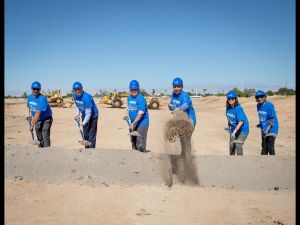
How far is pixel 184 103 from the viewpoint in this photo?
5.93 meters

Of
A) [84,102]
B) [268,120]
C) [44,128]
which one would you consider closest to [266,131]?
[268,120]

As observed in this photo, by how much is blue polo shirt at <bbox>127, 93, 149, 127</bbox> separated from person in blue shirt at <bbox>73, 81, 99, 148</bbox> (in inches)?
34.4

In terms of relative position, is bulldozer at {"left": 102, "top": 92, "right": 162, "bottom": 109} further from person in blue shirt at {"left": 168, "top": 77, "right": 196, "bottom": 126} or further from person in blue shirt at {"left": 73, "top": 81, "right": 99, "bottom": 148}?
person in blue shirt at {"left": 168, "top": 77, "right": 196, "bottom": 126}

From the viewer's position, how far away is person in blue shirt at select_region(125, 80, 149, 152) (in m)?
6.29

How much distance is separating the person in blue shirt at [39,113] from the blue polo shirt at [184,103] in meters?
2.74

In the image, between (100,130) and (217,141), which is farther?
(100,130)

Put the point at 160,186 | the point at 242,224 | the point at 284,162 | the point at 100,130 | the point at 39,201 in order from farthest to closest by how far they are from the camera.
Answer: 1. the point at 100,130
2. the point at 284,162
3. the point at 160,186
4. the point at 39,201
5. the point at 242,224

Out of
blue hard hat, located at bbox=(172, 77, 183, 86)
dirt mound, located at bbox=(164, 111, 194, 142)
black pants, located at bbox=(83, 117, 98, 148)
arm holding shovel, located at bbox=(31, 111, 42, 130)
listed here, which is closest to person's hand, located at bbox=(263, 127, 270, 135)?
dirt mound, located at bbox=(164, 111, 194, 142)

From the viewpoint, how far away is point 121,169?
604 cm

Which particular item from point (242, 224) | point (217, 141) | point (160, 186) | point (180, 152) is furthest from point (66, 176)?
point (217, 141)

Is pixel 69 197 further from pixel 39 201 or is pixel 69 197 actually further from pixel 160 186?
pixel 160 186

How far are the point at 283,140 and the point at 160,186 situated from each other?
8580 mm

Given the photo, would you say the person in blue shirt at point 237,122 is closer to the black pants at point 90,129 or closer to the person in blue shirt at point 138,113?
the person in blue shirt at point 138,113

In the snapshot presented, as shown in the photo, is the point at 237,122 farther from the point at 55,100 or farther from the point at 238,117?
the point at 55,100
